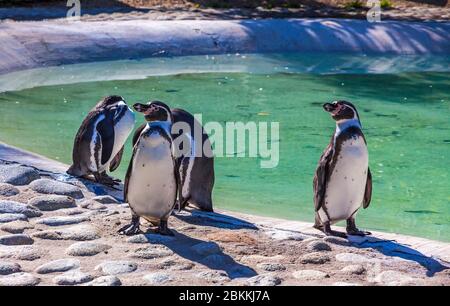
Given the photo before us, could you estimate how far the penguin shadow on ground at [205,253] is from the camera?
4934mm

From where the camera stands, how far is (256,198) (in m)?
7.38

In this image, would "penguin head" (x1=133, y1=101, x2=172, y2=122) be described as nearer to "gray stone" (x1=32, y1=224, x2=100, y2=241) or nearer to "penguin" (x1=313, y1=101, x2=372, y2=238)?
"gray stone" (x1=32, y1=224, x2=100, y2=241)

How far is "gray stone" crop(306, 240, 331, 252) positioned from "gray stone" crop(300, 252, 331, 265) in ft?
0.44

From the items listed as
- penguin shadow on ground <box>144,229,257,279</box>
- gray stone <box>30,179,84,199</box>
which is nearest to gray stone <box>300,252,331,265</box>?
penguin shadow on ground <box>144,229,257,279</box>

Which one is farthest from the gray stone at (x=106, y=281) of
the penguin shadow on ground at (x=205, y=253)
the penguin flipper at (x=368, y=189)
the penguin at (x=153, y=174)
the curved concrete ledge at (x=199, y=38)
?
the curved concrete ledge at (x=199, y=38)

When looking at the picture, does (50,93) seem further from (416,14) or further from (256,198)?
(416,14)

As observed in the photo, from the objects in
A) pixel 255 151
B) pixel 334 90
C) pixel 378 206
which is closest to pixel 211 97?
pixel 334 90

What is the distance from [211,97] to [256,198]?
4262 mm

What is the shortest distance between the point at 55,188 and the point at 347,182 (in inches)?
70.0

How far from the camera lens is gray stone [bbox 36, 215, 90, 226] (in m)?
5.63

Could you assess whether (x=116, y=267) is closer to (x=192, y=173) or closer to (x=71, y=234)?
(x=71, y=234)

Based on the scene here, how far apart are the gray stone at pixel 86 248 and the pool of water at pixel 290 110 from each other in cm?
193

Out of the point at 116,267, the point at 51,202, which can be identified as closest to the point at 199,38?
the point at 51,202

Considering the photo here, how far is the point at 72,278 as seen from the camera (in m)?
4.65
